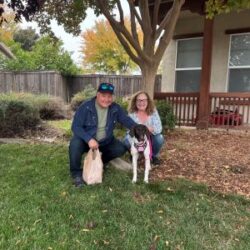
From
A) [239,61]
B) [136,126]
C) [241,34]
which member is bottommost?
[136,126]

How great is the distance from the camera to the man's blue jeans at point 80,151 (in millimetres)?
4863

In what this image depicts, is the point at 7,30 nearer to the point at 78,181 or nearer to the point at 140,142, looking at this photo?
the point at 78,181

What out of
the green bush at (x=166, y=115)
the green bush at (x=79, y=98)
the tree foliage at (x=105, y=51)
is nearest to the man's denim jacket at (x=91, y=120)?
the green bush at (x=166, y=115)

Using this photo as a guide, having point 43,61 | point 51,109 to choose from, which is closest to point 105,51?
point 43,61

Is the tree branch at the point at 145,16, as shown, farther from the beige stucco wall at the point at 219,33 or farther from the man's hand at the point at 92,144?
the man's hand at the point at 92,144

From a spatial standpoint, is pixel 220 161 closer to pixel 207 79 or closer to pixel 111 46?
pixel 207 79

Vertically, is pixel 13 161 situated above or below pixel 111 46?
below

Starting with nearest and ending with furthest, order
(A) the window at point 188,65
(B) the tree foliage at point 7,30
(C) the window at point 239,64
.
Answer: (C) the window at point 239,64
(A) the window at point 188,65
(B) the tree foliage at point 7,30

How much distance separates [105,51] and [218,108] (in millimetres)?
23790

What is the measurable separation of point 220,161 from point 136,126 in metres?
2.05

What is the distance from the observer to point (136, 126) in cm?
480

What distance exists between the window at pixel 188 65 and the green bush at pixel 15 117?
459 centimetres

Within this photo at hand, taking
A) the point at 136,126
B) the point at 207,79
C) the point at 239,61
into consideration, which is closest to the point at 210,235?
the point at 136,126

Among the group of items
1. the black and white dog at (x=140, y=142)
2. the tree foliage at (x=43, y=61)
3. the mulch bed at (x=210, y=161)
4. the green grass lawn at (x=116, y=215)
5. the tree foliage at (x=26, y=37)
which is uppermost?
the tree foliage at (x=26, y=37)
